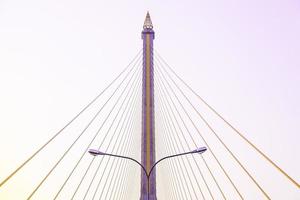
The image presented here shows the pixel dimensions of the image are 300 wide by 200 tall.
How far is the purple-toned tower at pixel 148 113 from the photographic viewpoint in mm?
14094

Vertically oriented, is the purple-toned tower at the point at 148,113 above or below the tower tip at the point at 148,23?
below

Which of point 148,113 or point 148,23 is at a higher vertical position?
point 148,23

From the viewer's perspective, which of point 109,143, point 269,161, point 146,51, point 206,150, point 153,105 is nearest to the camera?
point 269,161

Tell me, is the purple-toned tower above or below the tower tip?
below

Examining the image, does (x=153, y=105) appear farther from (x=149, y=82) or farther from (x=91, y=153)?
(x=91, y=153)

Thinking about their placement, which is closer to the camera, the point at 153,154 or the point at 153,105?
the point at 153,154

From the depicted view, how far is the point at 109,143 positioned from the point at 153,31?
7876 mm

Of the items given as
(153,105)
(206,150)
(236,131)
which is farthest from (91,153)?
(153,105)

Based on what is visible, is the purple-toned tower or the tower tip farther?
the tower tip

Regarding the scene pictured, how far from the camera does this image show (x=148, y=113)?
52.4ft

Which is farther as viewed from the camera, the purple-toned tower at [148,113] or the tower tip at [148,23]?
the tower tip at [148,23]

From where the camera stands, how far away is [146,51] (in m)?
17.9

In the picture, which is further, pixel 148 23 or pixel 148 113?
pixel 148 23

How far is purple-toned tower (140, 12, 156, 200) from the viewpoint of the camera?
46.2ft
